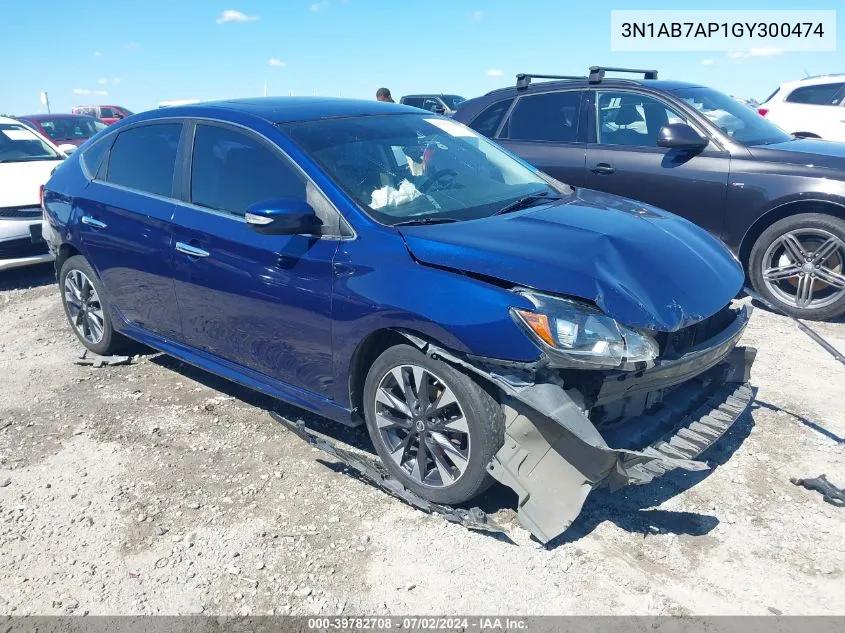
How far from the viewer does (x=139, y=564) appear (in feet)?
9.61

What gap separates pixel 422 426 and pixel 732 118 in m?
4.71

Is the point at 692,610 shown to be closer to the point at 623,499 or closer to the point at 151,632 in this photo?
the point at 623,499

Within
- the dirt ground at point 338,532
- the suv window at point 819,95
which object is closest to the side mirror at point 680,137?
the dirt ground at point 338,532

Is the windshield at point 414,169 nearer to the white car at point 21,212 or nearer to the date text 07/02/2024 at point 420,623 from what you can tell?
the date text 07/02/2024 at point 420,623

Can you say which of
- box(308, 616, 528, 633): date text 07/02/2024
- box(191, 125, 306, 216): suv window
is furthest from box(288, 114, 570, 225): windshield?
box(308, 616, 528, 633): date text 07/02/2024

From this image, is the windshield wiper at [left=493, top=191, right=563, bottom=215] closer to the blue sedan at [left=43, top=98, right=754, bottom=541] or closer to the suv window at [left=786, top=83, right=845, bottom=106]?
the blue sedan at [left=43, top=98, right=754, bottom=541]

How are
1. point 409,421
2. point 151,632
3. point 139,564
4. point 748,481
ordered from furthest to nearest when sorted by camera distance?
point 748,481 → point 409,421 → point 139,564 → point 151,632

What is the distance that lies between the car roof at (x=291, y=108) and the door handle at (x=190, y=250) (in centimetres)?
78

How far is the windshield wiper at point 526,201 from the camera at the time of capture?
11.7 feet

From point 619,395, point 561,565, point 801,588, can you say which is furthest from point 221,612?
point 801,588

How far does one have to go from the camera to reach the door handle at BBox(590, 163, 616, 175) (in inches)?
250

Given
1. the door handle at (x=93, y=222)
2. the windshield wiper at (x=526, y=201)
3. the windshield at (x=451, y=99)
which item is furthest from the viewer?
the windshield at (x=451, y=99)

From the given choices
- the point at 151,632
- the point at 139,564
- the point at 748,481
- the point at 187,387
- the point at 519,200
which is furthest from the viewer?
the point at 187,387

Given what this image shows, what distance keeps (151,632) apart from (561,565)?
5.17 feet
